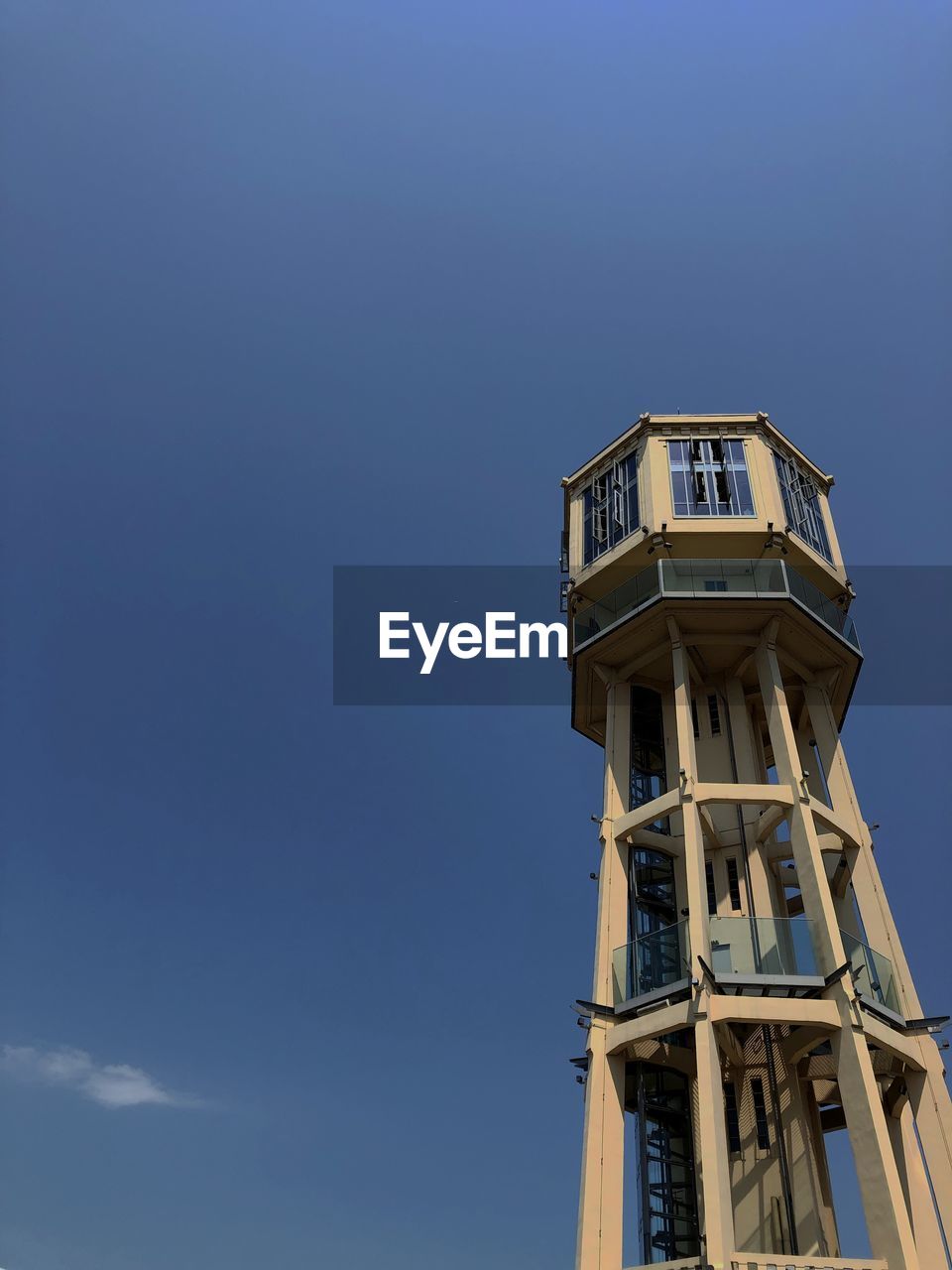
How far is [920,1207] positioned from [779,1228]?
3232 millimetres

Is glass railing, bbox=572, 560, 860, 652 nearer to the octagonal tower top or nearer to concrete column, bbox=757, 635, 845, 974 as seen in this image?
the octagonal tower top

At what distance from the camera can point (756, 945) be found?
79.8 feet

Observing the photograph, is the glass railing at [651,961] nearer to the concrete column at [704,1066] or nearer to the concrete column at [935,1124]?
the concrete column at [704,1066]

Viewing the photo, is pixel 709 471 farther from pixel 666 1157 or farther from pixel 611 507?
pixel 666 1157

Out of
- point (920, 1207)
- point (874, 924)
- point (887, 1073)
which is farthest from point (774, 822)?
point (920, 1207)

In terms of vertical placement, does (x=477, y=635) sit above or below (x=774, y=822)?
above

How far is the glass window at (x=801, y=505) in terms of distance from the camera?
3183 centimetres

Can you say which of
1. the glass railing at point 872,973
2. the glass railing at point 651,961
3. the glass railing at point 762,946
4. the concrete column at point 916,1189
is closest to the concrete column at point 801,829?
the glass railing at point 762,946

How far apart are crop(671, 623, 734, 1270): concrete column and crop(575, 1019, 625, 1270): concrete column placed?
1.86m

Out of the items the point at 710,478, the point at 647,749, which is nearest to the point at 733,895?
the point at 647,749

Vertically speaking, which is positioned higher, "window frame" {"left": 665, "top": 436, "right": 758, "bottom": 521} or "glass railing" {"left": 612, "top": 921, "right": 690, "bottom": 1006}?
"window frame" {"left": 665, "top": 436, "right": 758, "bottom": 521}

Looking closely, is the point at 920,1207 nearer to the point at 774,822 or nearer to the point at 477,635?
the point at 774,822

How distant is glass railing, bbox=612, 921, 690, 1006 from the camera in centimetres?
2495

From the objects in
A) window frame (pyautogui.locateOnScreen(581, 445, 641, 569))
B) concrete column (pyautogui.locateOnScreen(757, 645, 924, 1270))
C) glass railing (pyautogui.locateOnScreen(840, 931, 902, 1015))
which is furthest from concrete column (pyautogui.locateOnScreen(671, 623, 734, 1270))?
window frame (pyautogui.locateOnScreen(581, 445, 641, 569))
